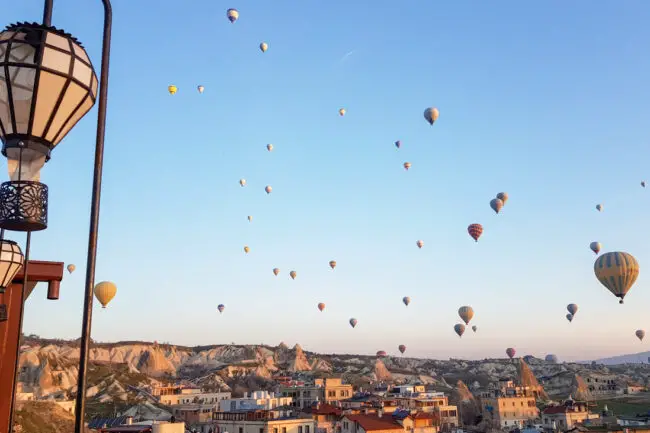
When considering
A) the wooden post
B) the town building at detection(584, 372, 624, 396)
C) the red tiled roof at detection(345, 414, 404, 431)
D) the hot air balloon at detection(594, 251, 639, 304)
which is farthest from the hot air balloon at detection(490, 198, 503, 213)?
the town building at detection(584, 372, 624, 396)

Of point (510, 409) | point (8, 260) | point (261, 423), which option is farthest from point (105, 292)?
point (510, 409)

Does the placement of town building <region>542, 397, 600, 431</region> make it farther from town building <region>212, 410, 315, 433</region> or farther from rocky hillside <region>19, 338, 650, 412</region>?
rocky hillside <region>19, 338, 650, 412</region>

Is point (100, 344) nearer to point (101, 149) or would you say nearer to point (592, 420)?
point (592, 420)

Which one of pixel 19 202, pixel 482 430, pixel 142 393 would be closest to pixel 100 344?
pixel 142 393

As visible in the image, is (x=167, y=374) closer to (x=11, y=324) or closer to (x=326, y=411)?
(x=326, y=411)

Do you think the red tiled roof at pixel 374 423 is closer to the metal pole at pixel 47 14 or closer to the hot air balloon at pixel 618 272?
the hot air balloon at pixel 618 272
